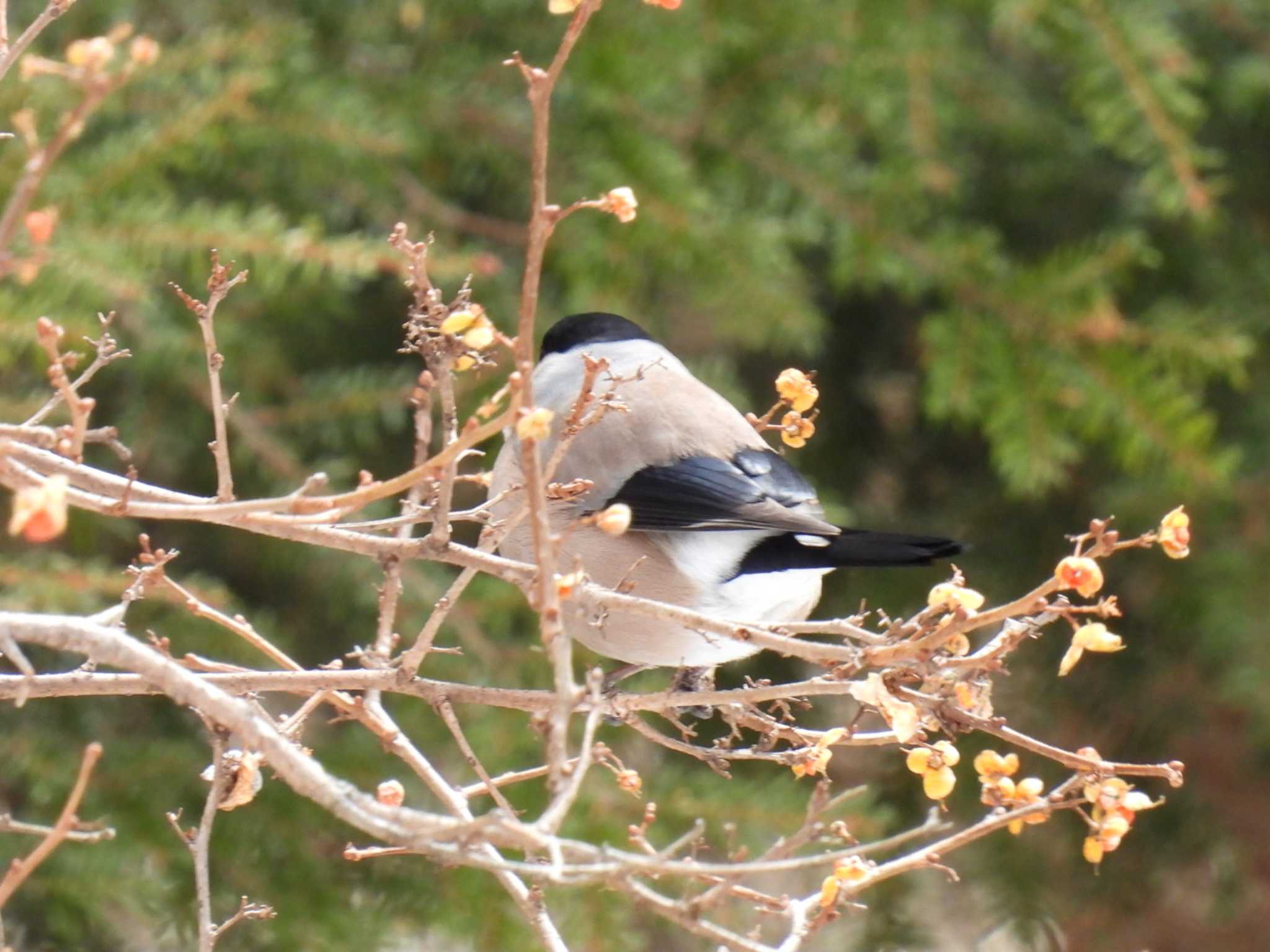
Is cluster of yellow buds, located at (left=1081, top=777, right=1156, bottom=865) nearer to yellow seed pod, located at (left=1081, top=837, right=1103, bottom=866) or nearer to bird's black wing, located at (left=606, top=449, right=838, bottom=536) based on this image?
yellow seed pod, located at (left=1081, top=837, right=1103, bottom=866)

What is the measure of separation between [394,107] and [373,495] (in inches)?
45.4

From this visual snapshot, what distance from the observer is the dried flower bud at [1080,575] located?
2.04 ft

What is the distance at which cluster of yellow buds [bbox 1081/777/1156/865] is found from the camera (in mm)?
675

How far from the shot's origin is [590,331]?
1.52 metres

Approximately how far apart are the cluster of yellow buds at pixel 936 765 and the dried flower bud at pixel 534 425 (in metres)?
0.25

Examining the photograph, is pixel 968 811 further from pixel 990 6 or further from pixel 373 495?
pixel 373 495

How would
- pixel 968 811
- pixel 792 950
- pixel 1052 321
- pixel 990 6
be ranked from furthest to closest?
pixel 968 811, pixel 990 6, pixel 1052 321, pixel 792 950

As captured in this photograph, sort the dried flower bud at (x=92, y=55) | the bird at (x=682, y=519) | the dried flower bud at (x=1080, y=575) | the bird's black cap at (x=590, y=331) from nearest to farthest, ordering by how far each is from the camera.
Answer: the dried flower bud at (x=92, y=55) → the dried flower bud at (x=1080, y=575) → the bird at (x=682, y=519) → the bird's black cap at (x=590, y=331)

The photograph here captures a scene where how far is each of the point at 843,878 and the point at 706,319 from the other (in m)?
1.44

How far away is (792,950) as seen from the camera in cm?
71

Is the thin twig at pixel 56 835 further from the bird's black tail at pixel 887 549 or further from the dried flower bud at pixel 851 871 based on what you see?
the bird's black tail at pixel 887 549

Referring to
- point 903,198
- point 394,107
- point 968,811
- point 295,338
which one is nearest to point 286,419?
point 295,338

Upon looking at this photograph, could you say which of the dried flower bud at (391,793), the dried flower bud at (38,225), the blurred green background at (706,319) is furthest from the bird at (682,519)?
the dried flower bud at (38,225)

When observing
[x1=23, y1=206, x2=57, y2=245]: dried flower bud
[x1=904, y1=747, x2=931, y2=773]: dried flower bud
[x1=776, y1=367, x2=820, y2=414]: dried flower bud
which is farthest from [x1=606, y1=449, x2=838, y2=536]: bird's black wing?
[x1=23, y1=206, x2=57, y2=245]: dried flower bud
